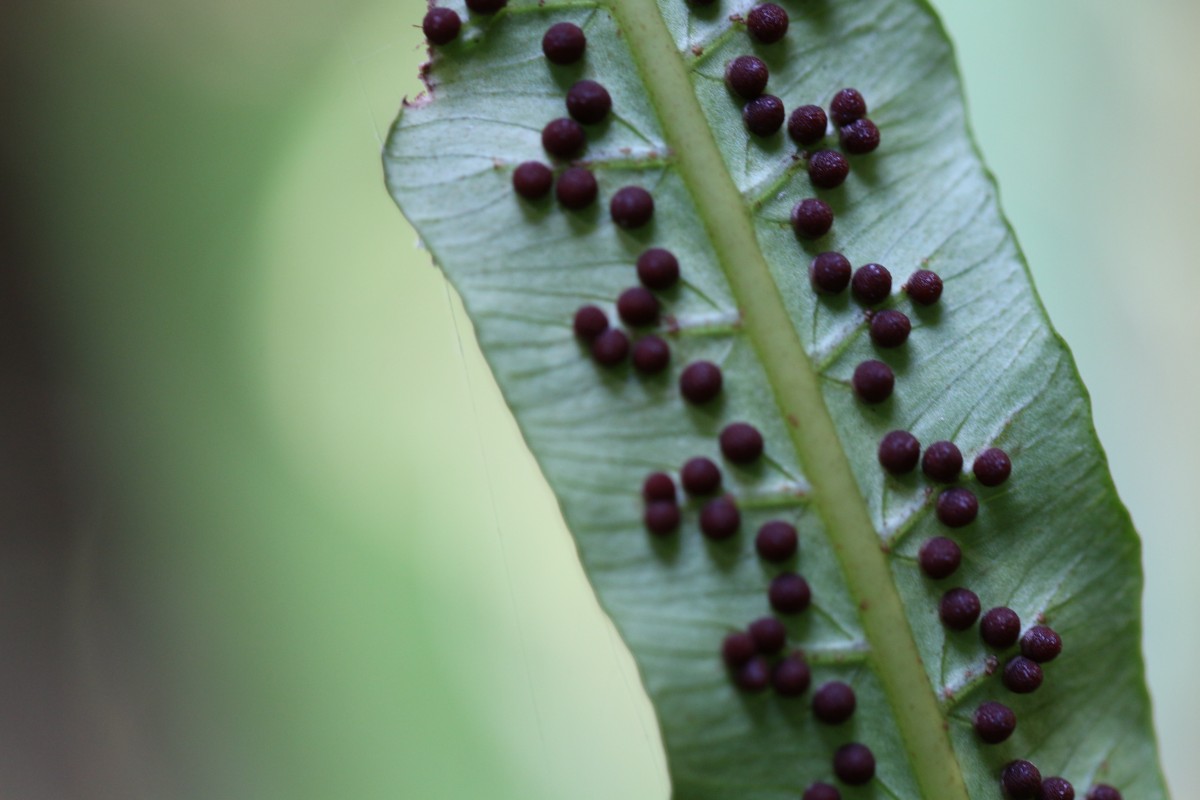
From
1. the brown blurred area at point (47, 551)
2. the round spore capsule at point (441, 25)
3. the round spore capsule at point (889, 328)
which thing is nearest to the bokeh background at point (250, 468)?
the brown blurred area at point (47, 551)

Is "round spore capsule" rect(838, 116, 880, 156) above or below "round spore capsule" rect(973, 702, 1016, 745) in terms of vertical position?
above

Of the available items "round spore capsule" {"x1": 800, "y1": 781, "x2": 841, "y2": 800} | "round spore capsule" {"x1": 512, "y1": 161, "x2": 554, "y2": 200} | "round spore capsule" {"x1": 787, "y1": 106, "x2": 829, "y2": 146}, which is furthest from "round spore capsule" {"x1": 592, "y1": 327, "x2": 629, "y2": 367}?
"round spore capsule" {"x1": 800, "y1": 781, "x2": 841, "y2": 800}

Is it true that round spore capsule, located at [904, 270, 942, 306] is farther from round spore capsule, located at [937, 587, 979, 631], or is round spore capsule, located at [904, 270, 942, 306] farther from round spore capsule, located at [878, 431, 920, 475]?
round spore capsule, located at [937, 587, 979, 631]

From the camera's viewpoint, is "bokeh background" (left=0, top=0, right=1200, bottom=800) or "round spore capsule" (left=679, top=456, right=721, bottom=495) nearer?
"round spore capsule" (left=679, top=456, right=721, bottom=495)

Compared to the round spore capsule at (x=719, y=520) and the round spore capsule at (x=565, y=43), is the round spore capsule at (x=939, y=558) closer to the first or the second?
the round spore capsule at (x=719, y=520)

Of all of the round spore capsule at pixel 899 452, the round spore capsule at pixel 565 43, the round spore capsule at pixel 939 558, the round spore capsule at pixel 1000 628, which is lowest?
the round spore capsule at pixel 1000 628

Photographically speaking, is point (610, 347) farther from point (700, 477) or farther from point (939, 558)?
point (939, 558)

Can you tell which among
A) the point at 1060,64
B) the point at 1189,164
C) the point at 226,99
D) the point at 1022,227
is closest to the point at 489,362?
the point at 226,99
